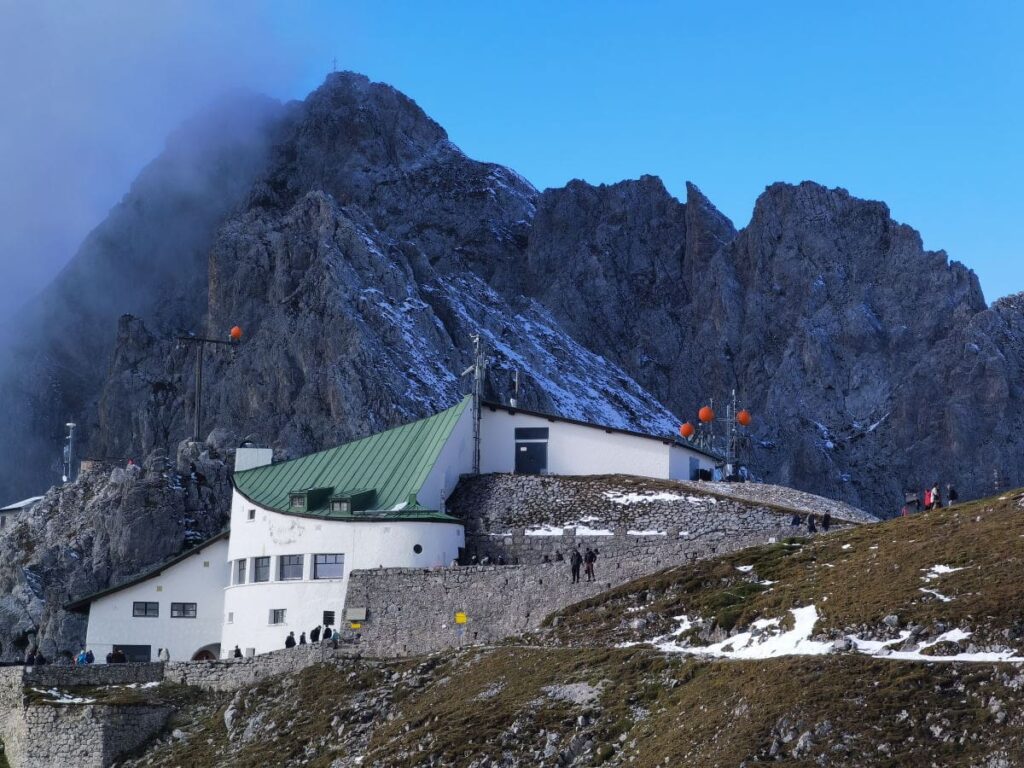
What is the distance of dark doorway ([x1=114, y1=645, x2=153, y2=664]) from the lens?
8006 cm

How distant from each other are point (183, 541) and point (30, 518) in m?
17.3

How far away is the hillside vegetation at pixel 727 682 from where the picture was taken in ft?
132

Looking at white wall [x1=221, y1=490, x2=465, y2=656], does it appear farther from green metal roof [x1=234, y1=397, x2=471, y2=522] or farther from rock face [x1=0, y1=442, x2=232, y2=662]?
rock face [x1=0, y1=442, x2=232, y2=662]

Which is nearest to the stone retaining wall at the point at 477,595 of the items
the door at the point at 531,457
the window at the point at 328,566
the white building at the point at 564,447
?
the window at the point at 328,566

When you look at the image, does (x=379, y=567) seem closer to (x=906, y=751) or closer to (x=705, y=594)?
(x=705, y=594)

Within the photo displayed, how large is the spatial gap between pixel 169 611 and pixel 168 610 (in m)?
0.08

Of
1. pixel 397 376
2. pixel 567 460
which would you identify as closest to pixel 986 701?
pixel 567 460

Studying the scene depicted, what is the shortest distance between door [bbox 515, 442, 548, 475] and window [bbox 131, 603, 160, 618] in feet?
71.6

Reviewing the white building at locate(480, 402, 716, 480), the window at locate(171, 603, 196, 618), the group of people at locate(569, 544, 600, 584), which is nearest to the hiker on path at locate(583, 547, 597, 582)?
the group of people at locate(569, 544, 600, 584)

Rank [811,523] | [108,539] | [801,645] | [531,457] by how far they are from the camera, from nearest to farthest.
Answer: [801,645] < [811,523] < [531,457] < [108,539]

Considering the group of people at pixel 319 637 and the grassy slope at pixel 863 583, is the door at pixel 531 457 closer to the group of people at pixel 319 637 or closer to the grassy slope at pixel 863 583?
the group of people at pixel 319 637

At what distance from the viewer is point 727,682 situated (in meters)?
45.9

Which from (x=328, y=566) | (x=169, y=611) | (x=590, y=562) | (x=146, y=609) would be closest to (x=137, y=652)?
(x=146, y=609)

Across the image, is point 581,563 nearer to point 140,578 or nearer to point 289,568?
point 289,568
